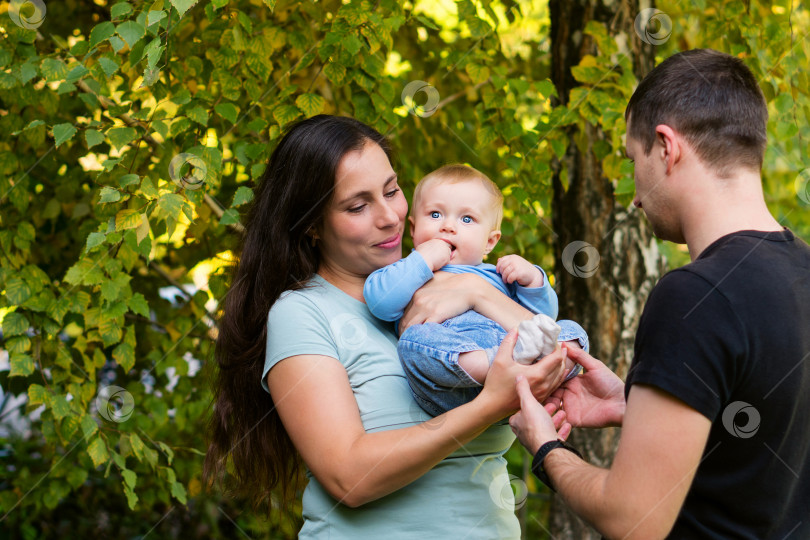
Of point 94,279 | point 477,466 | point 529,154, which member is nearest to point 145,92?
point 94,279

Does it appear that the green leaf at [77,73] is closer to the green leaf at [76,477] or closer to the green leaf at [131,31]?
the green leaf at [131,31]

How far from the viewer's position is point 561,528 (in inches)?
129

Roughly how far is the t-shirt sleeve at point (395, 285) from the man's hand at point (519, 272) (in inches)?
8.1

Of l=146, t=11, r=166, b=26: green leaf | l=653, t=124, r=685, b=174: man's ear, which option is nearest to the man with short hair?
l=653, t=124, r=685, b=174: man's ear

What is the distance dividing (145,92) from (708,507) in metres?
2.38

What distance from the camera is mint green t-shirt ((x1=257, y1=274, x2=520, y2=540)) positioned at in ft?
5.66

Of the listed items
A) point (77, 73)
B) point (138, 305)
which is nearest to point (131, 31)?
point (77, 73)

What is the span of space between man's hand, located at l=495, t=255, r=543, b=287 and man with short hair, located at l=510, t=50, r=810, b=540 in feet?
1.88

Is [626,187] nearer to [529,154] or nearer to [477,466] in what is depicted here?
[529,154]

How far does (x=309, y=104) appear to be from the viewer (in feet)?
8.11

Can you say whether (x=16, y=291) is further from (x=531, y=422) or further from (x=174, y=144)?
(x=531, y=422)

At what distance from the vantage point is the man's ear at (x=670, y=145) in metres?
1.36

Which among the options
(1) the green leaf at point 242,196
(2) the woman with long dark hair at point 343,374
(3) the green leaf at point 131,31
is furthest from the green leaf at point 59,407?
(3) the green leaf at point 131,31

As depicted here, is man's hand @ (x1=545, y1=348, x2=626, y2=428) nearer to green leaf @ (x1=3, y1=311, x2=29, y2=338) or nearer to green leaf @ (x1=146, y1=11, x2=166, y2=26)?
green leaf @ (x1=146, y1=11, x2=166, y2=26)
